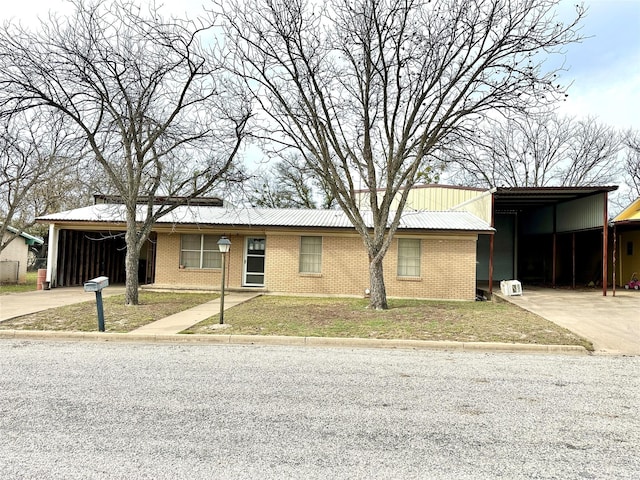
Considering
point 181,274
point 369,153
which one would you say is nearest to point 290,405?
point 369,153

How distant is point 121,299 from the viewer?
45.2ft

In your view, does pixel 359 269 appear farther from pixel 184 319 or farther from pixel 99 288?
pixel 99 288

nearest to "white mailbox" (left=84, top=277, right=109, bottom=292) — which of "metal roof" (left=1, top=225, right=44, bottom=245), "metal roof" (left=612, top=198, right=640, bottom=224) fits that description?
"metal roof" (left=1, top=225, right=44, bottom=245)

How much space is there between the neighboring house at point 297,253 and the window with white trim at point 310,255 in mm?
38

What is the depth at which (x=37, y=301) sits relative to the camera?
1334cm

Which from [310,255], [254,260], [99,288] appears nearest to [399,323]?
[99,288]

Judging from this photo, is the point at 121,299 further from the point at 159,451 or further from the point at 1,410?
the point at 159,451

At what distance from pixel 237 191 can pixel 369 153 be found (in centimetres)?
467

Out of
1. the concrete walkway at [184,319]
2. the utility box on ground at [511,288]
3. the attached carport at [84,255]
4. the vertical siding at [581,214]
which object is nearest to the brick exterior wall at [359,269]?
the utility box on ground at [511,288]

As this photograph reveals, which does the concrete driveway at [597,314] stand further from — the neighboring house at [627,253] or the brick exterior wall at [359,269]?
the neighboring house at [627,253]

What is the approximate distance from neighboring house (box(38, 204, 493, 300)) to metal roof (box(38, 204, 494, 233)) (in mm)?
40

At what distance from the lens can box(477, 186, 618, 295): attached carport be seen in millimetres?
19766

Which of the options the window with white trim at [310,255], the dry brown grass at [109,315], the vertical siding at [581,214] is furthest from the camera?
the vertical siding at [581,214]

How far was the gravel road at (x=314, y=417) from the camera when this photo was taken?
329 cm
